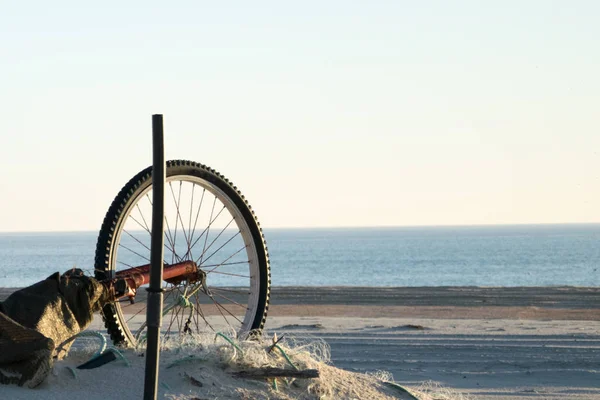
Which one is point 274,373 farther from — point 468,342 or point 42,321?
point 468,342

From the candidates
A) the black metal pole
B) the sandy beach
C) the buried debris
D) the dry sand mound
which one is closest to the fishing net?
the dry sand mound

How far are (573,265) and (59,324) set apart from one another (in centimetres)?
7978

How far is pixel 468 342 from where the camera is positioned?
9.61 metres

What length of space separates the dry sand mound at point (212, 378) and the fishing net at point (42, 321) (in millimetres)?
105

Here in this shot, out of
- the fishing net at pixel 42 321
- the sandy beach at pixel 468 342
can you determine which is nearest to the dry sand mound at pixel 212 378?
the fishing net at pixel 42 321

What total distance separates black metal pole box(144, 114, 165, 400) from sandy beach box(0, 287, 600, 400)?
2.82 m

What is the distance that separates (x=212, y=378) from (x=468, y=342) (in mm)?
4823

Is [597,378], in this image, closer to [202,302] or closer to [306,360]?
[306,360]

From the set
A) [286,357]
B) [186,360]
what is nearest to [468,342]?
[286,357]

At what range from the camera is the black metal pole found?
4453 mm

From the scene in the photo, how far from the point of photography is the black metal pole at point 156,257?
4453mm

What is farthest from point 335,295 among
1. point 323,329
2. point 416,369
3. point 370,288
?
point 416,369

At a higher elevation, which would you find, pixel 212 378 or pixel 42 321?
pixel 42 321

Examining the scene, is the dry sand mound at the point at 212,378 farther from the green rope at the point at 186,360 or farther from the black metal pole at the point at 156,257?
the black metal pole at the point at 156,257
